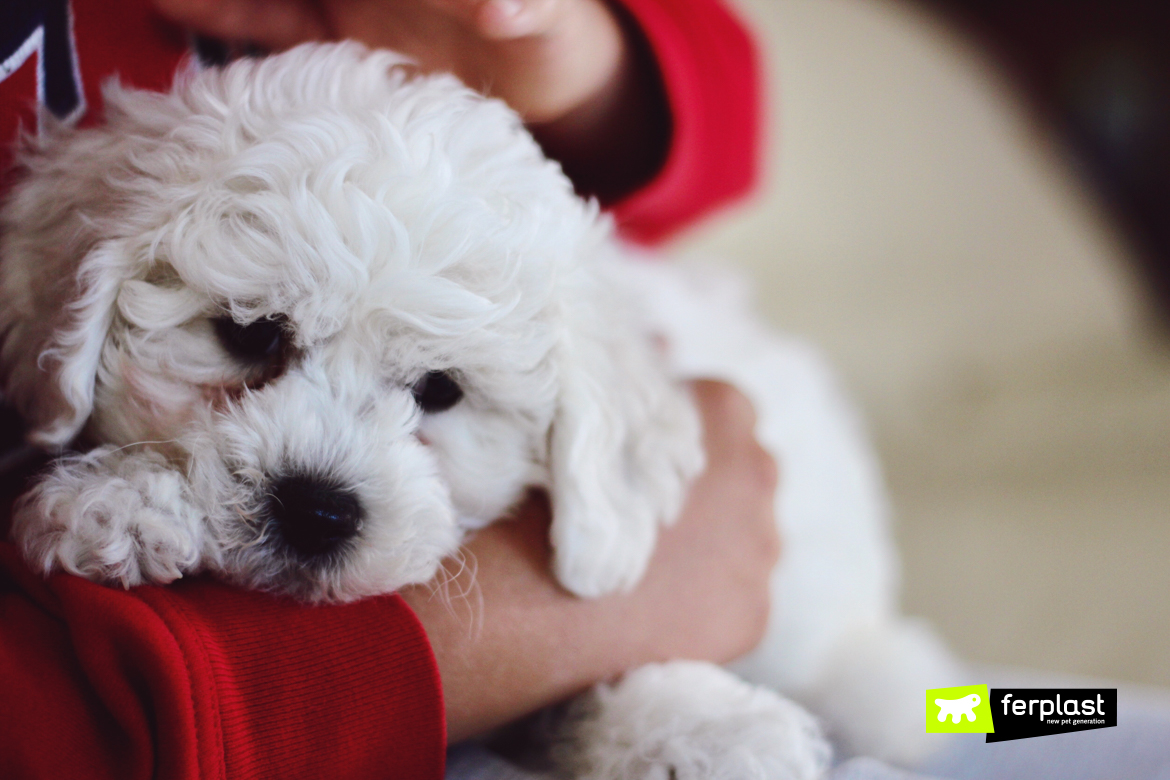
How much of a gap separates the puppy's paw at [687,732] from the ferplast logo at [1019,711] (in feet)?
1.06

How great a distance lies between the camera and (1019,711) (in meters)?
1.25

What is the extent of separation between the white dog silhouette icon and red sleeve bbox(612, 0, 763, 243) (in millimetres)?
979

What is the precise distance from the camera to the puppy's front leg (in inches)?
33.8

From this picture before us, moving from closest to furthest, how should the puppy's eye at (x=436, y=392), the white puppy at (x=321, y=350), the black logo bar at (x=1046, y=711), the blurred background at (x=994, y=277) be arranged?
the white puppy at (x=321, y=350) < the puppy's eye at (x=436, y=392) < the black logo bar at (x=1046, y=711) < the blurred background at (x=994, y=277)

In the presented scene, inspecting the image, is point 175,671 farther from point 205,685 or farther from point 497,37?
point 497,37

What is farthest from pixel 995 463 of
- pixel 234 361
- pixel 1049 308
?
pixel 234 361

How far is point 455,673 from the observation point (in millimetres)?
1028

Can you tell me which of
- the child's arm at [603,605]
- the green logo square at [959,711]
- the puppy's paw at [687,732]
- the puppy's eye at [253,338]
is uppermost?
the puppy's eye at [253,338]

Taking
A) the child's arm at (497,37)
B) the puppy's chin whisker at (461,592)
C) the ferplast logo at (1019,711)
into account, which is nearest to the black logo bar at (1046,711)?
the ferplast logo at (1019,711)

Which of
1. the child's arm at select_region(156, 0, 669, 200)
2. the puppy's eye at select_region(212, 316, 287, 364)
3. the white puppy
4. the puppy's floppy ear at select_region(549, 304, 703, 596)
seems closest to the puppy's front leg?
the white puppy

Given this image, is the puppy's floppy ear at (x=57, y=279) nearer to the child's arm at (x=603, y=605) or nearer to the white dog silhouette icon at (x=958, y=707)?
the child's arm at (x=603, y=605)

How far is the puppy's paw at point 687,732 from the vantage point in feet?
3.24

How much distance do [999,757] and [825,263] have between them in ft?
6.55

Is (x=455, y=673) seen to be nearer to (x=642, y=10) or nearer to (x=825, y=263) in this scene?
(x=642, y=10)
